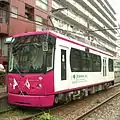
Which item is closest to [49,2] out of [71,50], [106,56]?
[106,56]

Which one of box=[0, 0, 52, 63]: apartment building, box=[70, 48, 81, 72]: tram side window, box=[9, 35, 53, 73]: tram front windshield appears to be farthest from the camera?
box=[0, 0, 52, 63]: apartment building

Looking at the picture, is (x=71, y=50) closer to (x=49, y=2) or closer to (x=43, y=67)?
(x=43, y=67)

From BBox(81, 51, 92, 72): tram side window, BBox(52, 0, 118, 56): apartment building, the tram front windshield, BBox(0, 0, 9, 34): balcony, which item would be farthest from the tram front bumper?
BBox(52, 0, 118, 56): apartment building

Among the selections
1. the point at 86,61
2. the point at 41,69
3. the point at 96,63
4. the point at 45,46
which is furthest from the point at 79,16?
the point at 41,69

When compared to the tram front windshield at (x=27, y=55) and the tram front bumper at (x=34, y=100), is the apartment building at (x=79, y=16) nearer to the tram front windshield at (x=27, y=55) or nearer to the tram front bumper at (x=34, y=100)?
the tram front windshield at (x=27, y=55)

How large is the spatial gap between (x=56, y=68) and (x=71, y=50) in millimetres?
2006

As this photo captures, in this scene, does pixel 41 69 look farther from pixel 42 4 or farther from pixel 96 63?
A: pixel 42 4

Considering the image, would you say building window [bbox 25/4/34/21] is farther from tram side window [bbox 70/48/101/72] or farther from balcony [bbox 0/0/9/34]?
tram side window [bbox 70/48/101/72]

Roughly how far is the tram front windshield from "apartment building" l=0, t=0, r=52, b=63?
1063 centimetres

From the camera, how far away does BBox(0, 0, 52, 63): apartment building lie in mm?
26562

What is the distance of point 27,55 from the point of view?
40.2 feet

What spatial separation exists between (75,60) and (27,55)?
9.62 ft

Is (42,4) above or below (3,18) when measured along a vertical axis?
above

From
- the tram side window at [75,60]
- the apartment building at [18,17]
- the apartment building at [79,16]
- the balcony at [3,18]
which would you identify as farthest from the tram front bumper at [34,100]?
the apartment building at [79,16]
